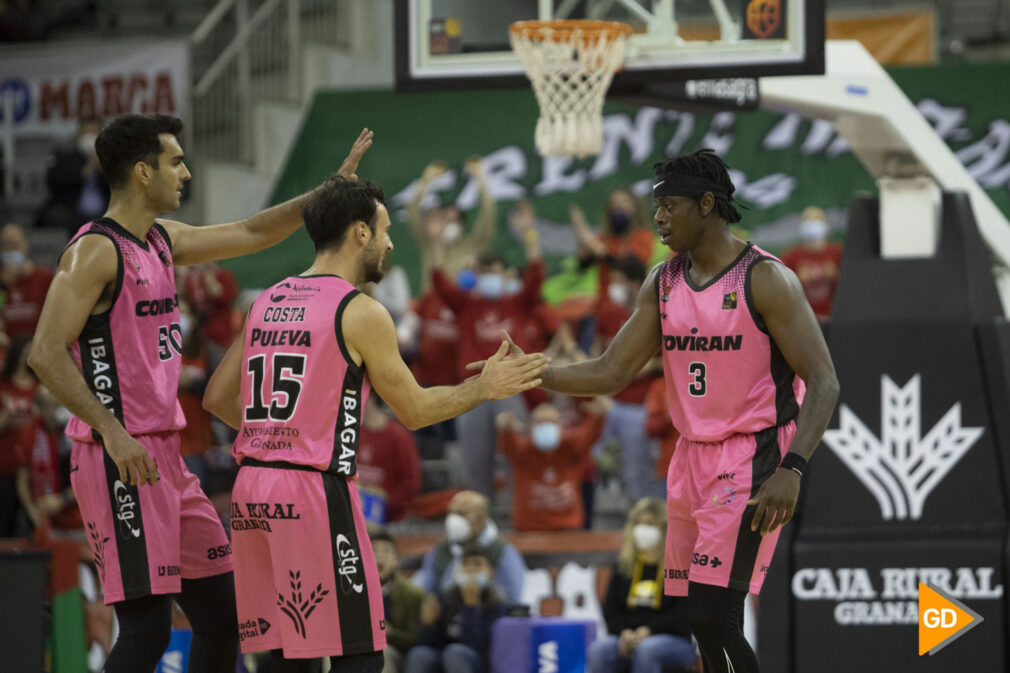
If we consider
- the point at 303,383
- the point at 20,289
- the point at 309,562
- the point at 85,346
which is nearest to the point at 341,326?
the point at 303,383

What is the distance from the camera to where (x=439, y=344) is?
38.1 ft

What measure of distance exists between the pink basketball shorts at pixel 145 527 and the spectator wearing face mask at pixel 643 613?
3.50m

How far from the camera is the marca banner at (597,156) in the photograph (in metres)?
13.9

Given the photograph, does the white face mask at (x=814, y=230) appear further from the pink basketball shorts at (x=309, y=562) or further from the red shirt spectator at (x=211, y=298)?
the pink basketball shorts at (x=309, y=562)

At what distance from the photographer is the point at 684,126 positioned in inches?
579

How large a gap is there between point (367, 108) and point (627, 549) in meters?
8.48

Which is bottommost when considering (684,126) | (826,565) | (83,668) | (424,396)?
(83,668)

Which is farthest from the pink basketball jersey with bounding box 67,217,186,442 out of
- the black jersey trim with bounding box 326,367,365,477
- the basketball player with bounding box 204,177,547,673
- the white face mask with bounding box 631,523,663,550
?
the white face mask with bounding box 631,523,663,550

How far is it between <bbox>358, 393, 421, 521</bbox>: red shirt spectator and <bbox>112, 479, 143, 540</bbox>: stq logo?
5.05 metres

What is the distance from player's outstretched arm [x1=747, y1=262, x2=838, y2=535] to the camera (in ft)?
16.9

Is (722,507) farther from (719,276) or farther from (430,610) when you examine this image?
(430,610)

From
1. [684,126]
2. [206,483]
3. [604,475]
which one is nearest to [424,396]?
[206,483]

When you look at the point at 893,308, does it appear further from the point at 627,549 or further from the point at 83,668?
the point at 83,668

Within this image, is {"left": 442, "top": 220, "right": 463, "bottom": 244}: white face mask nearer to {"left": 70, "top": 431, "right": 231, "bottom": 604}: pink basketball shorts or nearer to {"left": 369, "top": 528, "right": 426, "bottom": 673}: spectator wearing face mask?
{"left": 369, "top": 528, "right": 426, "bottom": 673}: spectator wearing face mask
